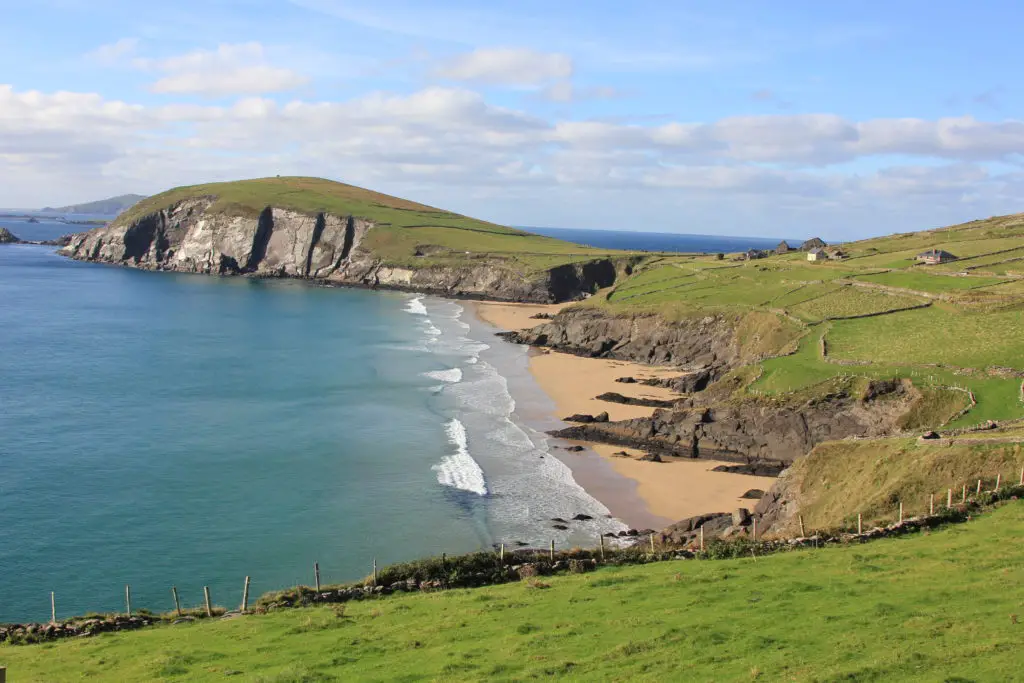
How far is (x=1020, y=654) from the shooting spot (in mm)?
18344

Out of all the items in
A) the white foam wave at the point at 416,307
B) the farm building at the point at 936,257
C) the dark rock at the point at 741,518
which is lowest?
the dark rock at the point at 741,518

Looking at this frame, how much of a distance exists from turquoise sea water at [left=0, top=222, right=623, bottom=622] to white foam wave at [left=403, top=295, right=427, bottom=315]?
36.7m

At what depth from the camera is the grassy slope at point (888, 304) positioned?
5962 cm

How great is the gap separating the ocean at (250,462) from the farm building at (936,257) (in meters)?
54.5

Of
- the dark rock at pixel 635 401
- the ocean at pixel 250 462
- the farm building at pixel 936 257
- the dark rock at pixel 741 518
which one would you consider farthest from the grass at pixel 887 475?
the farm building at pixel 936 257

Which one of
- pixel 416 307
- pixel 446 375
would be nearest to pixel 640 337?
pixel 446 375

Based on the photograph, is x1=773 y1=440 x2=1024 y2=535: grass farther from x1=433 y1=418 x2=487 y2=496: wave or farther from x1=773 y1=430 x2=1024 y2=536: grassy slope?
x1=433 y1=418 x2=487 y2=496: wave

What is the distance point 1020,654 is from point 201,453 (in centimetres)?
5330

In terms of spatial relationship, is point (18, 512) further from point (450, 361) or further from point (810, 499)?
point (450, 361)

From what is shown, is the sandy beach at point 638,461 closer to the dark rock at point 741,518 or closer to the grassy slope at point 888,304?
the dark rock at point 741,518

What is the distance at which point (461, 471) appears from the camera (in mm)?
57000

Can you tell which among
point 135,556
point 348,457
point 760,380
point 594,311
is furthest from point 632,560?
point 594,311

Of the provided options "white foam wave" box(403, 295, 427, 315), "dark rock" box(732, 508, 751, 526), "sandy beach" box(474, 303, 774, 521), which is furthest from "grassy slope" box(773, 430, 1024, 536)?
A: "white foam wave" box(403, 295, 427, 315)

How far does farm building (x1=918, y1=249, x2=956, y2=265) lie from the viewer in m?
105
